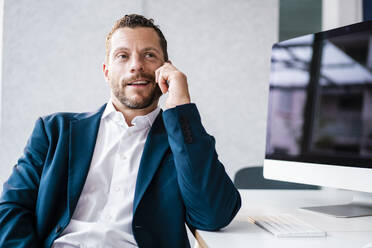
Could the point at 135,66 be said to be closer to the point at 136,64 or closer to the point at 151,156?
the point at 136,64

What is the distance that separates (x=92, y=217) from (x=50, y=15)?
7.48 feet

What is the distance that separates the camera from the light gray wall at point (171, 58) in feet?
8.97

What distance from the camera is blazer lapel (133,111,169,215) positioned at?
1.06m

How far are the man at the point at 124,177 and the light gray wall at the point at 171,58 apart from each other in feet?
5.45

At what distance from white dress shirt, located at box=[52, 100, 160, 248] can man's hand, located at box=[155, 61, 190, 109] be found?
171mm

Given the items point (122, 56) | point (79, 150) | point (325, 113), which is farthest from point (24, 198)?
point (325, 113)

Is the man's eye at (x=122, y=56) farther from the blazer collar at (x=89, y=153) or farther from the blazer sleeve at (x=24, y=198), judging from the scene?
the blazer sleeve at (x=24, y=198)

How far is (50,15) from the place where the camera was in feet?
9.19

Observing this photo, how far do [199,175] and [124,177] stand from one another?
33 cm

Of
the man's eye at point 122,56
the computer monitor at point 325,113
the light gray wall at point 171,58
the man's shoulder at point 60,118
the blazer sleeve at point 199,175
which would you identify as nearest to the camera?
the blazer sleeve at point 199,175

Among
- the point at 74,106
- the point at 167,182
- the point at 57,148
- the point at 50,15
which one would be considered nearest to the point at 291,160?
the point at 167,182

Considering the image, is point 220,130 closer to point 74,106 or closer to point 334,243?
point 74,106

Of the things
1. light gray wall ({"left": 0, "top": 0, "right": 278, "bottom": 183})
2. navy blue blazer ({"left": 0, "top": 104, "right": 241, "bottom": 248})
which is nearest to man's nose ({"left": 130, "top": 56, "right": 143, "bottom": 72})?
navy blue blazer ({"left": 0, "top": 104, "right": 241, "bottom": 248})

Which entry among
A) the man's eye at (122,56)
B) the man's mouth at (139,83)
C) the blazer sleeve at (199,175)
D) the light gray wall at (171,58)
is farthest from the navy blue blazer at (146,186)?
the light gray wall at (171,58)
